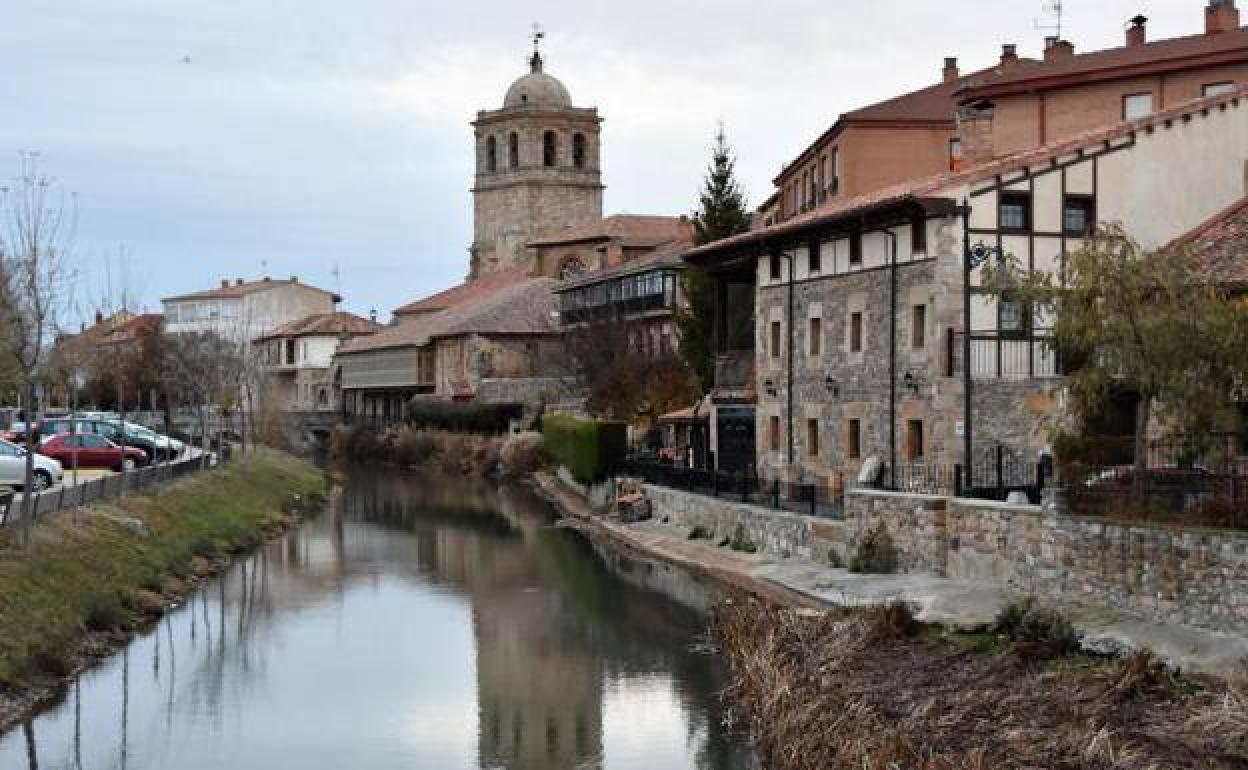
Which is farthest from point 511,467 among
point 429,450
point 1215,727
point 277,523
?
point 1215,727

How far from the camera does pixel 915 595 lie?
87.0 feet

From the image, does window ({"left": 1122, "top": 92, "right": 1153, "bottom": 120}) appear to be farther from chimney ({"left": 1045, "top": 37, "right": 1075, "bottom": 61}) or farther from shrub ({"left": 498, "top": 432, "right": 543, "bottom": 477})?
shrub ({"left": 498, "top": 432, "right": 543, "bottom": 477})

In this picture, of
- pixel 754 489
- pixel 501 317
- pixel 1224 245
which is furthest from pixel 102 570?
pixel 501 317

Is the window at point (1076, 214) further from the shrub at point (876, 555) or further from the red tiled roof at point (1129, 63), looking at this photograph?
the red tiled roof at point (1129, 63)

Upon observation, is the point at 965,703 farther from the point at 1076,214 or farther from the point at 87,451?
the point at 87,451

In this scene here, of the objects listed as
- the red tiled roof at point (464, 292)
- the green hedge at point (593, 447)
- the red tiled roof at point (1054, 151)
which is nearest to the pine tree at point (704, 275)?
the green hedge at point (593, 447)

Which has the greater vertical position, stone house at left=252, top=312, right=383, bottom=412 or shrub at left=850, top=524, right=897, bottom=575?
stone house at left=252, top=312, right=383, bottom=412

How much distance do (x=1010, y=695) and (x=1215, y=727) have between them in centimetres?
292

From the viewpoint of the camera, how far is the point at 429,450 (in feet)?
276

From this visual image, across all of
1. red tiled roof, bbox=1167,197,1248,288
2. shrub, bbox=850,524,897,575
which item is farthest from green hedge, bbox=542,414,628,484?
red tiled roof, bbox=1167,197,1248,288

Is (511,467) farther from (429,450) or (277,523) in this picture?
(277,523)

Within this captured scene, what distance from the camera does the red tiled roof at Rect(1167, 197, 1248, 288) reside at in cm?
2752

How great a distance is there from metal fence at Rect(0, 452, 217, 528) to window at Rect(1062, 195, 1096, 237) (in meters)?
19.6

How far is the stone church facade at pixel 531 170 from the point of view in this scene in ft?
444
